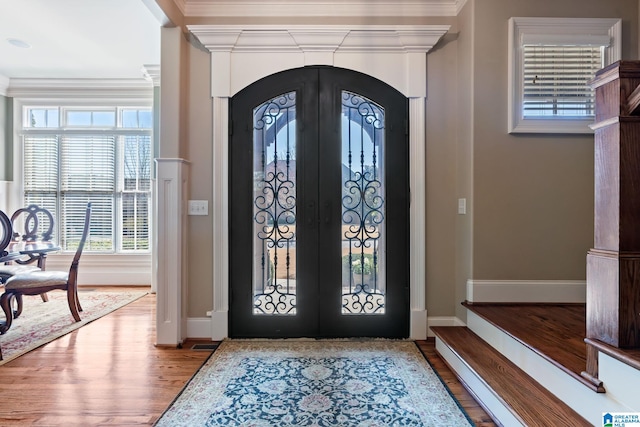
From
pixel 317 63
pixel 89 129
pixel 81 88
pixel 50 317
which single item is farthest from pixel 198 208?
pixel 81 88

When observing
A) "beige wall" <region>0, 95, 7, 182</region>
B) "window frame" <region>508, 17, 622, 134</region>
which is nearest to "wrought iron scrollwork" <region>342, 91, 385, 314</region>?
"window frame" <region>508, 17, 622, 134</region>

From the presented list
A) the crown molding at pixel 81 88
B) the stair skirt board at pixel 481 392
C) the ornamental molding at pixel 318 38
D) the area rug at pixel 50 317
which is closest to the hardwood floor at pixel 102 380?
the stair skirt board at pixel 481 392

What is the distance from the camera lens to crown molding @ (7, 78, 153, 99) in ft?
16.8

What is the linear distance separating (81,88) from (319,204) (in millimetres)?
4358

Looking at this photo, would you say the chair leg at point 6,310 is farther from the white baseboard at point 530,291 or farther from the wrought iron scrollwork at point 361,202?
the white baseboard at point 530,291

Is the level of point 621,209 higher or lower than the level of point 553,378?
higher

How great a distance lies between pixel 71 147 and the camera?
5.20 m

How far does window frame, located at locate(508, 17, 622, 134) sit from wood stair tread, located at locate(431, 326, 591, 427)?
5.27ft

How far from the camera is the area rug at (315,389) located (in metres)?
1.86

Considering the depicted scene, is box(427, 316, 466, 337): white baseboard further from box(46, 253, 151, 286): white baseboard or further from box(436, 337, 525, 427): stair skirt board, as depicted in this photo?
box(46, 253, 151, 286): white baseboard

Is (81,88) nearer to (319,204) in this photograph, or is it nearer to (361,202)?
(319,204)

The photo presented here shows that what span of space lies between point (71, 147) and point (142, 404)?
457cm

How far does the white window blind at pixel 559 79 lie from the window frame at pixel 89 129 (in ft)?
15.2

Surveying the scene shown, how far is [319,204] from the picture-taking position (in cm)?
297
